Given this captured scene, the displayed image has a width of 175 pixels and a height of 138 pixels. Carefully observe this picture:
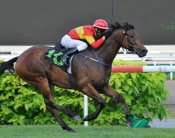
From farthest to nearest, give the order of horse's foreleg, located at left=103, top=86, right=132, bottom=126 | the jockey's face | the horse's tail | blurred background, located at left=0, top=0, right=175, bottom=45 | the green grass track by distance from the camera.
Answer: blurred background, located at left=0, top=0, right=175, bottom=45 → the horse's tail → the jockey's face → horse's foreleg, located at left=103, top=86, right=132, bottom=126 → the green grass track

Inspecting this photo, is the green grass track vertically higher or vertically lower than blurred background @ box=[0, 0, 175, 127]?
lower

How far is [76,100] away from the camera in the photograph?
1050 centimetres

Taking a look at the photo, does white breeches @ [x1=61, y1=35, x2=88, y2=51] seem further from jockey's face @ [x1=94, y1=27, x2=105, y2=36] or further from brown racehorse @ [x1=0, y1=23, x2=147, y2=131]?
jockey's face @ [x1=94, y1=27, x2=105, y2=36]

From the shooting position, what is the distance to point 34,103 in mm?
10469

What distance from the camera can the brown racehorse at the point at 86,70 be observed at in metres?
9.23

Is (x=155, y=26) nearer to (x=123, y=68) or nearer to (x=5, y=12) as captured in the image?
(x=5, y=12)

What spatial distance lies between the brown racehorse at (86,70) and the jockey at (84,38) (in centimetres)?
8

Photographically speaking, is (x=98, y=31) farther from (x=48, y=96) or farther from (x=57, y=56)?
(x=48, y=96)

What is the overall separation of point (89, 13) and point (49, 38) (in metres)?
1.07

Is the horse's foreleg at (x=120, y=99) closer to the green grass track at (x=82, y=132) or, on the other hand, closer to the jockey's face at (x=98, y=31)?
the green grass track at (x=82, y=132)

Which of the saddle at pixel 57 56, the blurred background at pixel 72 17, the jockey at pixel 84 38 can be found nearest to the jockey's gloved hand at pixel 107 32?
the jockey at pixel 84 38

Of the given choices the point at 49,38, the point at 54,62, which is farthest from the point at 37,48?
the point at 49,38

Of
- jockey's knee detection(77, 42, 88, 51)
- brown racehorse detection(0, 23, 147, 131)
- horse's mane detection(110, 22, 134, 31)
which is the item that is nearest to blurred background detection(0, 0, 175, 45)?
brown racehorse detection(0, 23, 147, 131)

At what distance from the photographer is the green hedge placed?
10.5 metres
